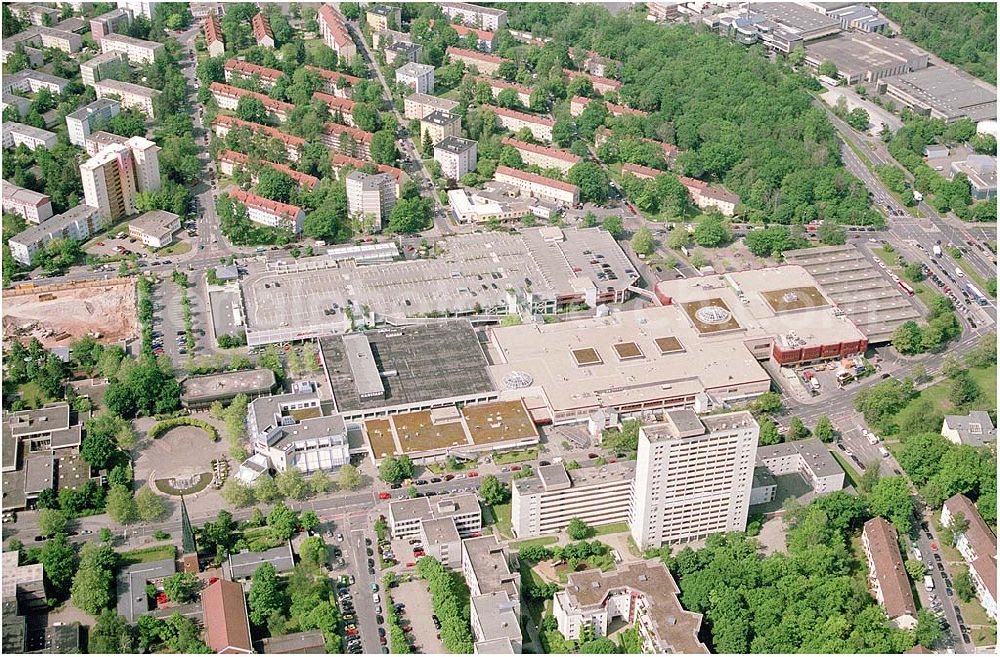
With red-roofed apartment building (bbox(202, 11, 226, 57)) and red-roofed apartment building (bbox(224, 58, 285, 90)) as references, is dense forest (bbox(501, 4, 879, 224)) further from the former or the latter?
red-roofed apartment building (bbox(202, 11, 226, 57))

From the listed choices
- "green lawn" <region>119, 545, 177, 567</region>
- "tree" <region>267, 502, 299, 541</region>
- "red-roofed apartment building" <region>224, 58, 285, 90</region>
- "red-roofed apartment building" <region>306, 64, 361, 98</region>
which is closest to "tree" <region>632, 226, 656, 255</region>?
"red-roofed apartment building" <region>306, 64, 361, 98</region>

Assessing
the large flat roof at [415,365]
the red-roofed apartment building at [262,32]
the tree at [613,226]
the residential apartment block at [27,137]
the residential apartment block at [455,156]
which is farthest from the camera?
the red-roofed apartment building at [262,32]

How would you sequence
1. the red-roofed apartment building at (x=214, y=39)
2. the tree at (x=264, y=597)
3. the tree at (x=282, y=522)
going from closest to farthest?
the tree at (x=264, y=597), the tree at (x=282, y=522), the red-roofed apartment building at (x=214, y=39)

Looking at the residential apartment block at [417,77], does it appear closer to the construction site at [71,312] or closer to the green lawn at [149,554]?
the construction site at [71,312]

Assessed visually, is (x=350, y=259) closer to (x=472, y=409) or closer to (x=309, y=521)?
(x=472, y=409)

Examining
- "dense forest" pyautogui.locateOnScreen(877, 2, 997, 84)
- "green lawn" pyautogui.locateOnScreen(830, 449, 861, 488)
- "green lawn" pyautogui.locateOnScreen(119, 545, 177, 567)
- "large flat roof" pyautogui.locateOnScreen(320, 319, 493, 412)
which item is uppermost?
"dense forest" pyautogui.locateOnScreen(877, 2, 997, 84)

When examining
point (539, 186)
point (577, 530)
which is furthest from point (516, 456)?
point (539, 186)

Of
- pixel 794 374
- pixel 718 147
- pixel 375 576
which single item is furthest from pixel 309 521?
pixel 718 147

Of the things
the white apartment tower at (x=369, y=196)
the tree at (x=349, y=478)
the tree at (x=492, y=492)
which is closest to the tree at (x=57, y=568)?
the tree at (x=349, y=478)
